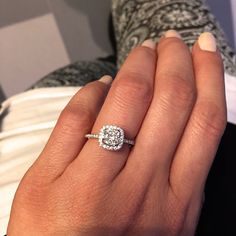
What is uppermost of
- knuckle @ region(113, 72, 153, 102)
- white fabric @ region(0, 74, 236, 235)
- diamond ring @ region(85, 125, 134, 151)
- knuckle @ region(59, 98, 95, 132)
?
knuckle @ region(113, 72, 153, 102)

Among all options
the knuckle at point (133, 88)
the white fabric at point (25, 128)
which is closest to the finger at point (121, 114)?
the knuckle at point (133, 88)

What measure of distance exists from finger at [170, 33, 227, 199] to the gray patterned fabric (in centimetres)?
20

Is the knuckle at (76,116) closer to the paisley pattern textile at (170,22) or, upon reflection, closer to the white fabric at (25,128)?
the white fabric at (25,128)

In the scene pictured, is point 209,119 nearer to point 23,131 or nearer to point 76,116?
point 76,116

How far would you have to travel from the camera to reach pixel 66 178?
0.36m

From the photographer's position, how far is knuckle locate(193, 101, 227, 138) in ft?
1.27

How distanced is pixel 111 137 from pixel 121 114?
1.2 inches

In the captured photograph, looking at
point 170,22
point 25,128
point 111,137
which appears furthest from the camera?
point 170,22

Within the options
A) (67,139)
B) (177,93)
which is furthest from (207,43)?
(67,139)

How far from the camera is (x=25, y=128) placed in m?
0.55

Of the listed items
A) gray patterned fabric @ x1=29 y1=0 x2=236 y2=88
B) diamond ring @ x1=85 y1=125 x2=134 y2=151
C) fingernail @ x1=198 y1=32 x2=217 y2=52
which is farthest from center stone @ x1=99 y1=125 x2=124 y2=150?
gray patterned fabric @ x1=29 y1=0 x2=236 y2=88

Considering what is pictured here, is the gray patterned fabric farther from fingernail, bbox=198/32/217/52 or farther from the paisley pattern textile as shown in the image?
fingernail, bbox=198/32/217/52

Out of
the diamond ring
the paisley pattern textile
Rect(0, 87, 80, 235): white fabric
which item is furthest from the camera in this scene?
the paisley pattern textile

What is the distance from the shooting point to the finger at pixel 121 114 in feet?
1.16
